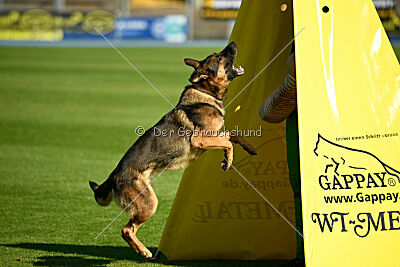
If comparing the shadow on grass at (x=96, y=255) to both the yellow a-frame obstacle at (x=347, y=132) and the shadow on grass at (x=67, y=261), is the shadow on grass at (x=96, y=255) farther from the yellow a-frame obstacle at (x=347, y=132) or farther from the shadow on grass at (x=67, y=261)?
the yellow a-frame obstacle at (x=347, y=132)

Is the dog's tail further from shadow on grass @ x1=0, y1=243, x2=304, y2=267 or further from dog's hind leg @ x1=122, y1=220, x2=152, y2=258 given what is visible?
shadow on grass @ x1=0, y1=243, x2=304, y2=267

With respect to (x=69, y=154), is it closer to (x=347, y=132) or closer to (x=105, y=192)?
(x=105, y=192)

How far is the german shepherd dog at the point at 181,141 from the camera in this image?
412 centimetres

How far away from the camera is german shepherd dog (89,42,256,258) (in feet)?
13.5

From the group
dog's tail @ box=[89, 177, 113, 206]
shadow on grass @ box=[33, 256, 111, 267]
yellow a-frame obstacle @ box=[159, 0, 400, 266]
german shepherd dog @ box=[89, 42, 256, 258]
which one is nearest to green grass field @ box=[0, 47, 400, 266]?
shadow on grass @ box=[33, 256, 111, 267]

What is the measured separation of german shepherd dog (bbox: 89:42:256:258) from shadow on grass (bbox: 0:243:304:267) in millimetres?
1059

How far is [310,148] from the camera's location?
4.03 m

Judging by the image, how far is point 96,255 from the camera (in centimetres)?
546

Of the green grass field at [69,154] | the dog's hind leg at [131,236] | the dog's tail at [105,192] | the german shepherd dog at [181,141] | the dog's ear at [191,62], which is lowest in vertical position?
the green grass field at [69,154]

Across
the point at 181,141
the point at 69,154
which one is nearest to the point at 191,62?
the point at 181,141

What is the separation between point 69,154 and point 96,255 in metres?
4.70

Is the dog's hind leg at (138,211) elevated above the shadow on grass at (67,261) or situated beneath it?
elevated above

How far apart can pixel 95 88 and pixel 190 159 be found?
14.1 m

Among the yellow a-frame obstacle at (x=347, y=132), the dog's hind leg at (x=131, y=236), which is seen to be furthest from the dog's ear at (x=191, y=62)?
the dog's hind leg at (x=131, y=236)
